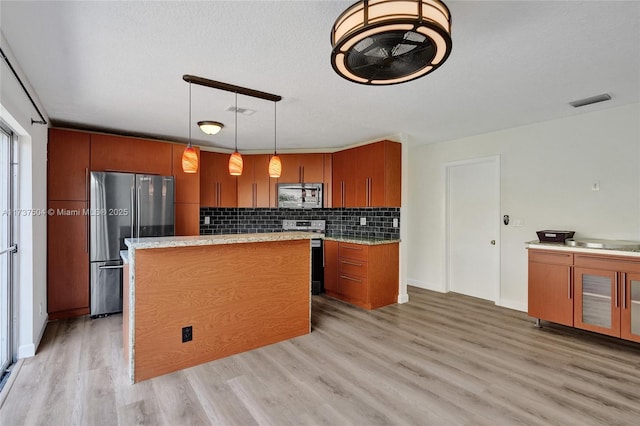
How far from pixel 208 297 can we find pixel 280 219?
3.16 metres

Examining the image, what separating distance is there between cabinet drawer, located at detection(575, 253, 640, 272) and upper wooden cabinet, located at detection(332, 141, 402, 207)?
6.80 feet

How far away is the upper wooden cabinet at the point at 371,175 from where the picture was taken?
4328 millimetres

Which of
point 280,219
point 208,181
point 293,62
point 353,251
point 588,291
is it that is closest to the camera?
point 293,62

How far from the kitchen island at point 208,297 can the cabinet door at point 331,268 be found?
1374 millimetres

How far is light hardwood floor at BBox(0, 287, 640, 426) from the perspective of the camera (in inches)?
77.3

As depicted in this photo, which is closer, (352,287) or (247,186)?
(352,287)

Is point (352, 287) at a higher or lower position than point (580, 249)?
lower

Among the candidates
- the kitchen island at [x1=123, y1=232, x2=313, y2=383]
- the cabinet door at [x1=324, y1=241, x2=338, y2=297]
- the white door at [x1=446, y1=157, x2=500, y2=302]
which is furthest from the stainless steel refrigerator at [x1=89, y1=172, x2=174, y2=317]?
the white door at [x1=446, y1=157, x2=500, y2=302]

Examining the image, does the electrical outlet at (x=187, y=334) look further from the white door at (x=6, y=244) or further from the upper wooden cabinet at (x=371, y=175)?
the upper wooden cabinet at (x=371, y=175)

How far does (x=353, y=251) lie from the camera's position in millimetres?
4328

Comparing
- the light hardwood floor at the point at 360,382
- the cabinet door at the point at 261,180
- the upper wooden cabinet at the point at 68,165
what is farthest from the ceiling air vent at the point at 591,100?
the upper wooden cabinet at the point at 68,165

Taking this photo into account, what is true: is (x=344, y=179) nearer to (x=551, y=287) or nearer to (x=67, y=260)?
(x=551, y=287)

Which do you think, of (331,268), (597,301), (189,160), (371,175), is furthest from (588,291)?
(189,160)

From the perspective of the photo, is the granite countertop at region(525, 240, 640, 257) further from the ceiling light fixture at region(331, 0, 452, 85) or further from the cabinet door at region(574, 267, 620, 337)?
the ceiling light fixture at region(331, 0, 452, 85)
